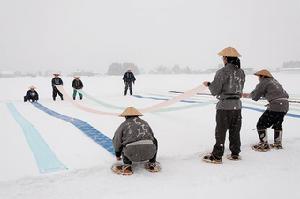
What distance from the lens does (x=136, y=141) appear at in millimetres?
5066

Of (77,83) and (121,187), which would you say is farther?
(77,83)

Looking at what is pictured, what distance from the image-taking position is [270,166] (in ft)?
17.9

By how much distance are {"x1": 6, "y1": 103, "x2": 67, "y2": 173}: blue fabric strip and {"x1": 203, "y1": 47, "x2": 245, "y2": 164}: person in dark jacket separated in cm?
273

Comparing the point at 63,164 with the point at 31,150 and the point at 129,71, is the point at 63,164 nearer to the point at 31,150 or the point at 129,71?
the point at 31,150

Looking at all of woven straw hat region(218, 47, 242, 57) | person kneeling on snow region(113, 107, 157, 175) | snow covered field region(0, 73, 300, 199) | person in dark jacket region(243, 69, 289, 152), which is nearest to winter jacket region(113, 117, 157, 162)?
person kneeling on snow region(113, 107, 157, 175)

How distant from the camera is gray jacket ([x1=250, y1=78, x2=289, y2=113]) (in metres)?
6.27

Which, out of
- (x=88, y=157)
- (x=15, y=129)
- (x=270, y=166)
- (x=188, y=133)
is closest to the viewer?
(x=270, y=166)

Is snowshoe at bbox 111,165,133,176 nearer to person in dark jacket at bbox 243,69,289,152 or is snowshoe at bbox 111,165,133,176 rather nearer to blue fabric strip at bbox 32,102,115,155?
blue fabric strip at bbox 32,102,115,155

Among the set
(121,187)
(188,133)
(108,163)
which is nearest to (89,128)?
(188,133)

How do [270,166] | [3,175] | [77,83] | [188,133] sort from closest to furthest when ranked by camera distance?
1. [3,175]
2. [270,166]
3. [188,133]
4. [77,83]

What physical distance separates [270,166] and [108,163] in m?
2.81

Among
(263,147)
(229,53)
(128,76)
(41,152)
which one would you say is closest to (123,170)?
(41,152)

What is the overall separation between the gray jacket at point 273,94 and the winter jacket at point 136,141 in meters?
2.54

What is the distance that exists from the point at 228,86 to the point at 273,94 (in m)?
→ 1.40
